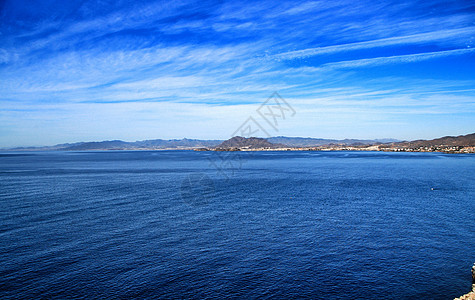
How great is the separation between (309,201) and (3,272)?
42.1 metres

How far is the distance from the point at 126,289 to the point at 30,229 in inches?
813

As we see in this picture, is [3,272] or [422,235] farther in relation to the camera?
[422,235]

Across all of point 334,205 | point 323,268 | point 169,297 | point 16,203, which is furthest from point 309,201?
point 16,203

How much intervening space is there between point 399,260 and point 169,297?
20130 mm

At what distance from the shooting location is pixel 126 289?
22719 mm

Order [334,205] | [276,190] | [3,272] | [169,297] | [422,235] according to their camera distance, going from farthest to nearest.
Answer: [276,190], [334,205], [422,235], [3,272], [169,297]

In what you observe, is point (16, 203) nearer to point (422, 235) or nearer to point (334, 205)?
point (334, 205)

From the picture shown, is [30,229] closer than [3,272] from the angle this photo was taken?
No

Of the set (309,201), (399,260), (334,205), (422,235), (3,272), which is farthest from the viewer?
(309,201)

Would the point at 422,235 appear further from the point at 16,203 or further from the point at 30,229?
the point at 16,203

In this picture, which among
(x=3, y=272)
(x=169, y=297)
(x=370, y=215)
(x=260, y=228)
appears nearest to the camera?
(x=169, y=297)

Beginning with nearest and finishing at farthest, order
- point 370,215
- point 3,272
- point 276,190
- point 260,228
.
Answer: point 3,272, point 260,228, point 370,215, point 276,190

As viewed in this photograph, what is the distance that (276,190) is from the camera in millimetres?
66938

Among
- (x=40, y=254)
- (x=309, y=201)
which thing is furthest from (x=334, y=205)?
(x=40, y=254)
